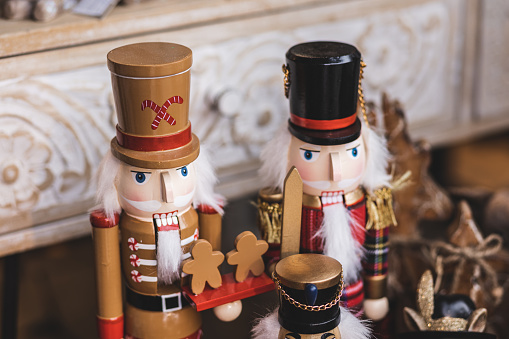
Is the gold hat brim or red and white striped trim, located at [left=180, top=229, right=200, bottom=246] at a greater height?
the gold hat brim

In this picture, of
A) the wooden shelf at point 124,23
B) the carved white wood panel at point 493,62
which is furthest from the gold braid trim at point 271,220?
the carved white wood panel at point 493,62

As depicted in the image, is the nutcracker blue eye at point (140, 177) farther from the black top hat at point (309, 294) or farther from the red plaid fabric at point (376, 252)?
the red plaid fabric at point (376, 252)

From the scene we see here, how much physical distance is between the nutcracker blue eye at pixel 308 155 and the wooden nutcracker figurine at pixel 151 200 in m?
0.12

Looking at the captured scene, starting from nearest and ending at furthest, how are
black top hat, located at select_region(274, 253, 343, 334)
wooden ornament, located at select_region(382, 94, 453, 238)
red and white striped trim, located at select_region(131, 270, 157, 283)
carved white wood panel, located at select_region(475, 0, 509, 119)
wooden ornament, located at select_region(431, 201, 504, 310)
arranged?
black top hat, located at select_region(274, 253, 343, 334), red and white striped trim, located at select_region(131, 270, 157, 283), wooden ornament, located at select_region(431, 201, 504, 310), wooden ornament, located at select_region(382, 94, 453, 238), carved white wood panel, located at select_region(475, 0, 509, 119)

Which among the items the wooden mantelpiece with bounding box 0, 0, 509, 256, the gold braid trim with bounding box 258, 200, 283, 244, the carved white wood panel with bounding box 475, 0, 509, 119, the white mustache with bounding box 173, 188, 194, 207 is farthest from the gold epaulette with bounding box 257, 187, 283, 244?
the carved white wood panel with bounding box 475, 0, 509, 119

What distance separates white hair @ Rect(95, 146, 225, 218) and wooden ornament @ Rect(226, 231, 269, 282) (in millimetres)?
58

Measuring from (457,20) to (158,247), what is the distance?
0.82 m

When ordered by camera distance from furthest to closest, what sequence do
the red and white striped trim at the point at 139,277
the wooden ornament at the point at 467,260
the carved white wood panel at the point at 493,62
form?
the carved white wood panel at the point at 493,62 → the wooden ornament at the point at 467,260 → the red and white striped trim at the point at 139,277

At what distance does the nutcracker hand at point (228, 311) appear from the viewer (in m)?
0.78

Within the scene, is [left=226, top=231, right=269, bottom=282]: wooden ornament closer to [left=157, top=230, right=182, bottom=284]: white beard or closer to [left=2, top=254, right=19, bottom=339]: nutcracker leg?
[left=157, top=230, right=182, bottom=284]: white beard

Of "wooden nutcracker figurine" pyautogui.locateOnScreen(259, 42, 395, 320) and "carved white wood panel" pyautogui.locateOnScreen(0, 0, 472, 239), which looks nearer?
"wooden nutcracker figurine" pyautogui.locateOnScreen(259, 42, 395, 320)

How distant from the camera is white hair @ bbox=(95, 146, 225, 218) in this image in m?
0.75

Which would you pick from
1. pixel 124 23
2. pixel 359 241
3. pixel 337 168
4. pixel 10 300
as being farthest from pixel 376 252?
pixel 10 300

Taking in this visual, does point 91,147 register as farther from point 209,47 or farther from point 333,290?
point 333,290
